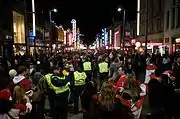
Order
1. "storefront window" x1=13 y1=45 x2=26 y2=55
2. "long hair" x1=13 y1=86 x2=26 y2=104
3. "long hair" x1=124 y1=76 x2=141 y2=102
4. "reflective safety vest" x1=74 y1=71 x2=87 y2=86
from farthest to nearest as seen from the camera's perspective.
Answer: "storefront window" x1=13 y1=45 x2=26 y2=55 < "reflective safety vest" x1=74 y1=71 x2=87 y2=86 < "long hair" x1=124 y1=76 x2=141 y2=102 < "long hair" x1=13 y1=86 x2=26 y2=104

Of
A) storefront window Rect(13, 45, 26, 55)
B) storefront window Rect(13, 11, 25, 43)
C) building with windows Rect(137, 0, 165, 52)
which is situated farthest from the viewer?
storefront window Rect(13, 11, 25, 43)

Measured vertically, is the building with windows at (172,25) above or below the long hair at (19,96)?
above

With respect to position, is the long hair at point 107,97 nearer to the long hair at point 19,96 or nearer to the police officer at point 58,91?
the long hair at point 19,96

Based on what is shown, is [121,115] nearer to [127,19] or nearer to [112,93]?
[112,93]

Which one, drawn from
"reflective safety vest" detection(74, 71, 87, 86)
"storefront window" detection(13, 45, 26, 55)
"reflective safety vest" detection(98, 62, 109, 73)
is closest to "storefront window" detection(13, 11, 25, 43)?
"storefront window" detection(13, 45, 26, 55)

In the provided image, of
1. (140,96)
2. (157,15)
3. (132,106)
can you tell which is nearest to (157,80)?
(140,96)

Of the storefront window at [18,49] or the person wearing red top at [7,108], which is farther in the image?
the storefront window at [18,49]

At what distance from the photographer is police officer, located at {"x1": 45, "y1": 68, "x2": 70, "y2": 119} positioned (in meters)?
9.84

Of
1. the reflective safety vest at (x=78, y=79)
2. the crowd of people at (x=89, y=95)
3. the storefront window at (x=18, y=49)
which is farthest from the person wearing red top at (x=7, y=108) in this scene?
the storefront window at (x=18, y=49)

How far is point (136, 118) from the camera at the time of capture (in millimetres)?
7527

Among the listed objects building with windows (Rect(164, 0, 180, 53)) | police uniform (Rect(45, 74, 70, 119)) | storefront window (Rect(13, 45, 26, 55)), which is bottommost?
police uniform (Rect(45, 74, 70, 119))

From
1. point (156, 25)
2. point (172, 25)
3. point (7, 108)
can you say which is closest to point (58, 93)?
point (7, 108)

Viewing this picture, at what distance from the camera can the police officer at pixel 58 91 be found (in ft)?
32.3

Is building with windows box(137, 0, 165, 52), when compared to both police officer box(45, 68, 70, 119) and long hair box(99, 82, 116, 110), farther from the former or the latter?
long hair box(99, 82, 116, 110)
